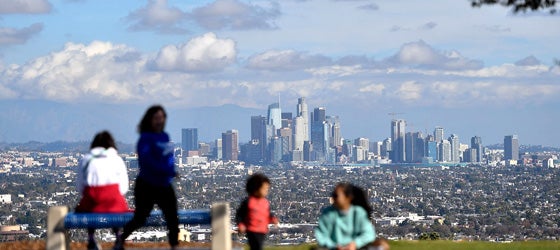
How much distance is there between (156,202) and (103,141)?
129cm

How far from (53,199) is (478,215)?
51.9 metres

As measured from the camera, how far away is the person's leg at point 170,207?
1396 cm

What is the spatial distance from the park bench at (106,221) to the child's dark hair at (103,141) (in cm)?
97

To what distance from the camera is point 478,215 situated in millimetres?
143625

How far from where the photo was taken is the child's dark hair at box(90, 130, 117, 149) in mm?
14875

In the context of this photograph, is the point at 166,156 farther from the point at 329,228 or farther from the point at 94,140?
the point at 329,228

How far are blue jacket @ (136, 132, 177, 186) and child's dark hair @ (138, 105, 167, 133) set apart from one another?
58mm

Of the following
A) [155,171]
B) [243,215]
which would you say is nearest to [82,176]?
[155,171]

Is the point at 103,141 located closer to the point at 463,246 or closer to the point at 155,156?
the point at 155,156

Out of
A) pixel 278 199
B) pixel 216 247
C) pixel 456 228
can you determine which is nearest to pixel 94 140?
pixel 216 247

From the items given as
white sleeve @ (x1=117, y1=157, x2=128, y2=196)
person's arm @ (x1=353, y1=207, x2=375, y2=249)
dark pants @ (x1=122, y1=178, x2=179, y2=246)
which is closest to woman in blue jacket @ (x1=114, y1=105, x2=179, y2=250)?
dark pants @ (x1=122, y1=178, x2=179, y2=246)

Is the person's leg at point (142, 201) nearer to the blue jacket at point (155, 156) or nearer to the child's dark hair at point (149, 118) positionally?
the blue jacket at point (155, 156)

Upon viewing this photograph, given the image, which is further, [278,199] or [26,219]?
[278,199]

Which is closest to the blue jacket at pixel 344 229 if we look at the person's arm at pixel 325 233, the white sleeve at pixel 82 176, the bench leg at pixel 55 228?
the person's arm at pixel 325 233
